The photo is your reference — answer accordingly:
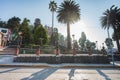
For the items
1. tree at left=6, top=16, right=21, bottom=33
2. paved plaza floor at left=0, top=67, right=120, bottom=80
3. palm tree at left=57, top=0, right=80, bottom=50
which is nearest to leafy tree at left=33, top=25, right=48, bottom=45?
palm tree at left=57, top=0, right=80, bottom=50

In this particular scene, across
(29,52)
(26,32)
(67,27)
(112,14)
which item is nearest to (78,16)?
(67,27)

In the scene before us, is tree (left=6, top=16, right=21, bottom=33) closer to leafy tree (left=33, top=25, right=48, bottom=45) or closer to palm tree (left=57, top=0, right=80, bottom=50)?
leafy tree (left=33, top=25, right=48, bottom=45)

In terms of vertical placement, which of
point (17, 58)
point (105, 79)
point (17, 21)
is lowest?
point (105, 79)

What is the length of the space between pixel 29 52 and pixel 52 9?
127ft

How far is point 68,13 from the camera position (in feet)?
160

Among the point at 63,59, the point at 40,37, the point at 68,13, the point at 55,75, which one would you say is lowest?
the point at 55,75

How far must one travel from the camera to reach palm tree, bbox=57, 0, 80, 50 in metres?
48.0

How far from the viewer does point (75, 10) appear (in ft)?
164

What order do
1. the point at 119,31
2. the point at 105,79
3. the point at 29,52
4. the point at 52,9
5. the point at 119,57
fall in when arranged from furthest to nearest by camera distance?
the point at 52,9
the point at 119,31
the point at 29,52
the point at 119,57
the point at 105,79

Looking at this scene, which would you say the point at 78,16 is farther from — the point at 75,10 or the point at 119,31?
the point at 119,31

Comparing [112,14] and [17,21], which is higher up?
[17,21]

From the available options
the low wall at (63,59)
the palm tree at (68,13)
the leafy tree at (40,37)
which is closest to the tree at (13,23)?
the leafy tree at (40,37)

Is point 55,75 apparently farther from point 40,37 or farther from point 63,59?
point 40,37

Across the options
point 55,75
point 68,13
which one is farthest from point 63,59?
point 68,13
